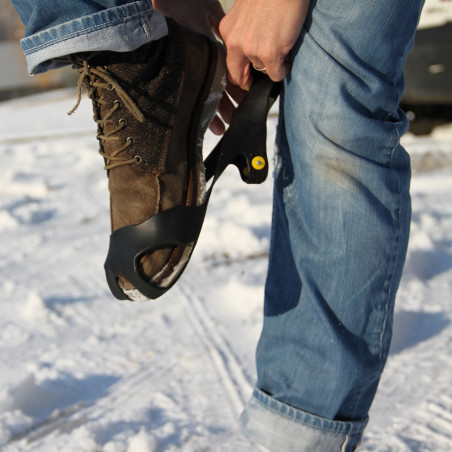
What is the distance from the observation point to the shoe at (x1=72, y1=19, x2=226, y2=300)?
104cm

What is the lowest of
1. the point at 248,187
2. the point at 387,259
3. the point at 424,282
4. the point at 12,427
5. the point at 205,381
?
the point at 248,187

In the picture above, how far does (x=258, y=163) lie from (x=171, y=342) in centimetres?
69

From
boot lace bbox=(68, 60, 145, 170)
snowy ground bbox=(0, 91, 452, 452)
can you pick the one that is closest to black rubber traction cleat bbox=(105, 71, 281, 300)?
boot lace bbox=(68, 60, 145, 170)

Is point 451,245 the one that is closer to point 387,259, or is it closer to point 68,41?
point 387,259

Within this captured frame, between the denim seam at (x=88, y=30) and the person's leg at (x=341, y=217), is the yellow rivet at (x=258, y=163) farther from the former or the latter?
the denim seam at (x=88, y=30)

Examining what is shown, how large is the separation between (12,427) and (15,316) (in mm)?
547

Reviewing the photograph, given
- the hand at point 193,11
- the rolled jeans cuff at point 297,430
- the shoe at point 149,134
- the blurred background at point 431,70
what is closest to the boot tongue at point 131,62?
the shoe at point 149,134

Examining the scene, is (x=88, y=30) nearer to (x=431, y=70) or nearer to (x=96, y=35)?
(x=96, y=35)

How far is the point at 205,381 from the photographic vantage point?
4.56 feet

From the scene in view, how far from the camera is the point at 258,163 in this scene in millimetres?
1086

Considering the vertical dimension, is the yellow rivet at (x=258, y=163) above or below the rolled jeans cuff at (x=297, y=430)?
above

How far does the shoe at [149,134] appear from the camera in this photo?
1.04 metres

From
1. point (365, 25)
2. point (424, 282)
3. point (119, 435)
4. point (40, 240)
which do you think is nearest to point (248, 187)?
point (40, 240)

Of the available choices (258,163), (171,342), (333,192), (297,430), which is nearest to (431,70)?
(171,342)
